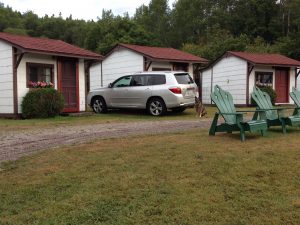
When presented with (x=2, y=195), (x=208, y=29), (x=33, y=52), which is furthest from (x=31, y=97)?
(x=208, y=29)

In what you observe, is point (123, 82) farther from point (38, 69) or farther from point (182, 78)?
point (38, 69)

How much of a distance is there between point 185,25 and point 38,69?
51.4 metres

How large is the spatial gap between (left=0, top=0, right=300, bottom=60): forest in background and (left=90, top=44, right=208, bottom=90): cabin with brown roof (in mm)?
22027

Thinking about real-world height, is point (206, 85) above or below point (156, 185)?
above

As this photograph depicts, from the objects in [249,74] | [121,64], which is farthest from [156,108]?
[249,74]

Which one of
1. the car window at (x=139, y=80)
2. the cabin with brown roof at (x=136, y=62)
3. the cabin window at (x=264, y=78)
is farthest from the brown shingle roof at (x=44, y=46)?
the cabin window at (x=264, y=78)

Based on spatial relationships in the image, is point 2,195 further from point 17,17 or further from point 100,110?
point 17,17

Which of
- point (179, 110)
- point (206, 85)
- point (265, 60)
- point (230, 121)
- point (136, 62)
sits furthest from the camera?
point (206, 85)

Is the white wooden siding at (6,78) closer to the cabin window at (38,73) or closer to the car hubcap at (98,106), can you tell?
the cabin window at (38,73)

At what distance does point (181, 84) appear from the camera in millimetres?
15672

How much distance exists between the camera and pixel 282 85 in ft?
85.3

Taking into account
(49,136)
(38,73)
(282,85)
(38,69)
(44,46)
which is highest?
(44,46)

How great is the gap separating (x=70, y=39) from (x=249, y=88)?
48877 mm

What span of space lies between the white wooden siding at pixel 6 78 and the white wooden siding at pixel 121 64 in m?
7.59
